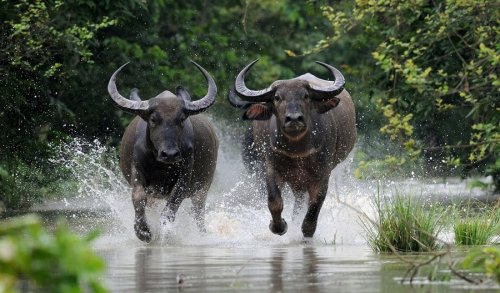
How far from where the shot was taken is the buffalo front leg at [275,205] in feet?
41.1

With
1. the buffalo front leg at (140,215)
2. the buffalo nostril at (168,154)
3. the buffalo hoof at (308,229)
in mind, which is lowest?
the buffalo hoof at (308,229)

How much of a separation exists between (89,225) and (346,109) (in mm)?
3421

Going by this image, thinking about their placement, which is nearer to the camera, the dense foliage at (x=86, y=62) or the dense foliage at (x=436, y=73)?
the dense foliage at (x=436, y=73)

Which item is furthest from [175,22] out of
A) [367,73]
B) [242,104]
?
[242,104]

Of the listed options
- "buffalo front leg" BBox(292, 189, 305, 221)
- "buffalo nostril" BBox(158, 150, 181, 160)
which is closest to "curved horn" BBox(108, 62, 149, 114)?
"buffalo nostril" BBox(158, 150, 181, 160)

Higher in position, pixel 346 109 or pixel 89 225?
pixel 346 109

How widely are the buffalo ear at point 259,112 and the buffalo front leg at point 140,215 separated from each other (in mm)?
1300

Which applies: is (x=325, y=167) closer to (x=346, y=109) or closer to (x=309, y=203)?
(x=309, y=203)

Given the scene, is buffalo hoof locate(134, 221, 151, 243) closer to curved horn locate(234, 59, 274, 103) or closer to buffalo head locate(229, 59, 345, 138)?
buffalo head locate(229, 59, 345, 138)

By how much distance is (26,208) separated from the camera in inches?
744

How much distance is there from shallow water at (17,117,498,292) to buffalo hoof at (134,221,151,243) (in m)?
0.12

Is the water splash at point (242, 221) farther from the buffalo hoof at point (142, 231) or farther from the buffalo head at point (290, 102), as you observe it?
the buffalo head at point (290, 102)

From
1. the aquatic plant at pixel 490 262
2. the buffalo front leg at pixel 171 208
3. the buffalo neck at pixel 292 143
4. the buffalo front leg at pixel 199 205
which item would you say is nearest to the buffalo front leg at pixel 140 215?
the buffalo front leg at pixel 171 208

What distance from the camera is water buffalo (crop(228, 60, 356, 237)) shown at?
487 inches
